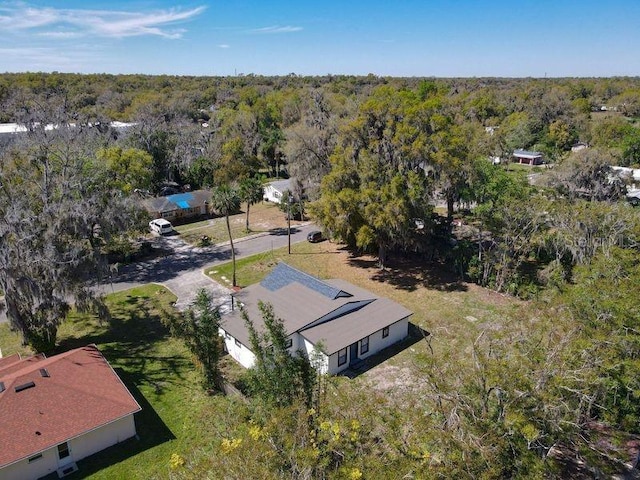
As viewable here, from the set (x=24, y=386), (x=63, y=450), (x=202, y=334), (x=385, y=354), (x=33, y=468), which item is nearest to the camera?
(x=33, y=468)

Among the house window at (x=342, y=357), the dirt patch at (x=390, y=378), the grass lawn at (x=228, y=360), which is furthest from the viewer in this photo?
the house window at (x=342, y=357)

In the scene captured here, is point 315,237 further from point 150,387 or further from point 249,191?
point 150,387

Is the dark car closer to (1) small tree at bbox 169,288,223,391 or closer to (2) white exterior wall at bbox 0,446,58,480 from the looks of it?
(1) small tree at bbox 169,288,223,391

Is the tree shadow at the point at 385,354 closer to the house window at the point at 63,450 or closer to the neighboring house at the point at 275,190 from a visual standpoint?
the house window at the point at 63,450

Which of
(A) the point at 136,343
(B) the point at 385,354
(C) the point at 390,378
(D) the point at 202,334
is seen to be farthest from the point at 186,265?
(C) the point at 390,378

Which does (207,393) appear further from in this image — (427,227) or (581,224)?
(581,224)

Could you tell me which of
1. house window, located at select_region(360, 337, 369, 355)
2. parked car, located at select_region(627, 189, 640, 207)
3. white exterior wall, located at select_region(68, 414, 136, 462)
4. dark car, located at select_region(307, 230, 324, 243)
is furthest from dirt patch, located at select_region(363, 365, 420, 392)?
parked car, located at select_region(627, 189, 640, 207)

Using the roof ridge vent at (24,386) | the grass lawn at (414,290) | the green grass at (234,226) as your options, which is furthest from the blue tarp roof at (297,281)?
the green grass at (234,226)
